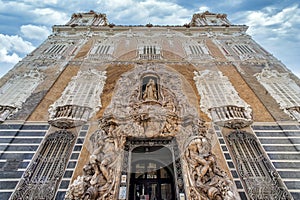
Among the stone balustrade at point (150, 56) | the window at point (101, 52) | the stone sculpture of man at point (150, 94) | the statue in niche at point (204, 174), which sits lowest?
the statue in niche at point (204, 174)

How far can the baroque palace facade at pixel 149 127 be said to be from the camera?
6762 millimetres

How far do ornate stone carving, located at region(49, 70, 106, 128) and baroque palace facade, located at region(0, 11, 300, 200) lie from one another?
2.2 inches

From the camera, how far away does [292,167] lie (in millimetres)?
7410

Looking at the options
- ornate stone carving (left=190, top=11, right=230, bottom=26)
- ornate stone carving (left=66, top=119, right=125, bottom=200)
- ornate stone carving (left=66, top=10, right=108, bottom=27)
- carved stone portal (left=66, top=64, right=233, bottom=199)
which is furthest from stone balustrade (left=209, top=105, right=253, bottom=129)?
ornate stone carving (left=66, top=10, right=108, bottom=27)

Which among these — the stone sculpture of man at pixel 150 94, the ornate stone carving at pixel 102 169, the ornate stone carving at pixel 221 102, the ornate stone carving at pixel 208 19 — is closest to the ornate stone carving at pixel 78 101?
the ornate stone carving at pixel 102 169

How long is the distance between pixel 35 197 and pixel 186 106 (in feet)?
23.8

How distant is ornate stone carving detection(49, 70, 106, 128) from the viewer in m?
8.79

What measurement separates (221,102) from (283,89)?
4.09 m

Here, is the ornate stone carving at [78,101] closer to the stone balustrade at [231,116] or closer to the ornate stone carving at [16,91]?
the ornate stone carving at [16,91]

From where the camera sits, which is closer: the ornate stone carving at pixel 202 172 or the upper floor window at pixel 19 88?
the ornate stone carving at pixel 202 172

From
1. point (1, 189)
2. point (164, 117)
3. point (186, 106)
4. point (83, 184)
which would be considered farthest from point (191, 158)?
point (1, 189)

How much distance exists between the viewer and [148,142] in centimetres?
800

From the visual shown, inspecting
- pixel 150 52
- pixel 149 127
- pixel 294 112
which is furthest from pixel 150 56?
pixel 294 112

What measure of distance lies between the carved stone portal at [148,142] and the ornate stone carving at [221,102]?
1328 millimetres
